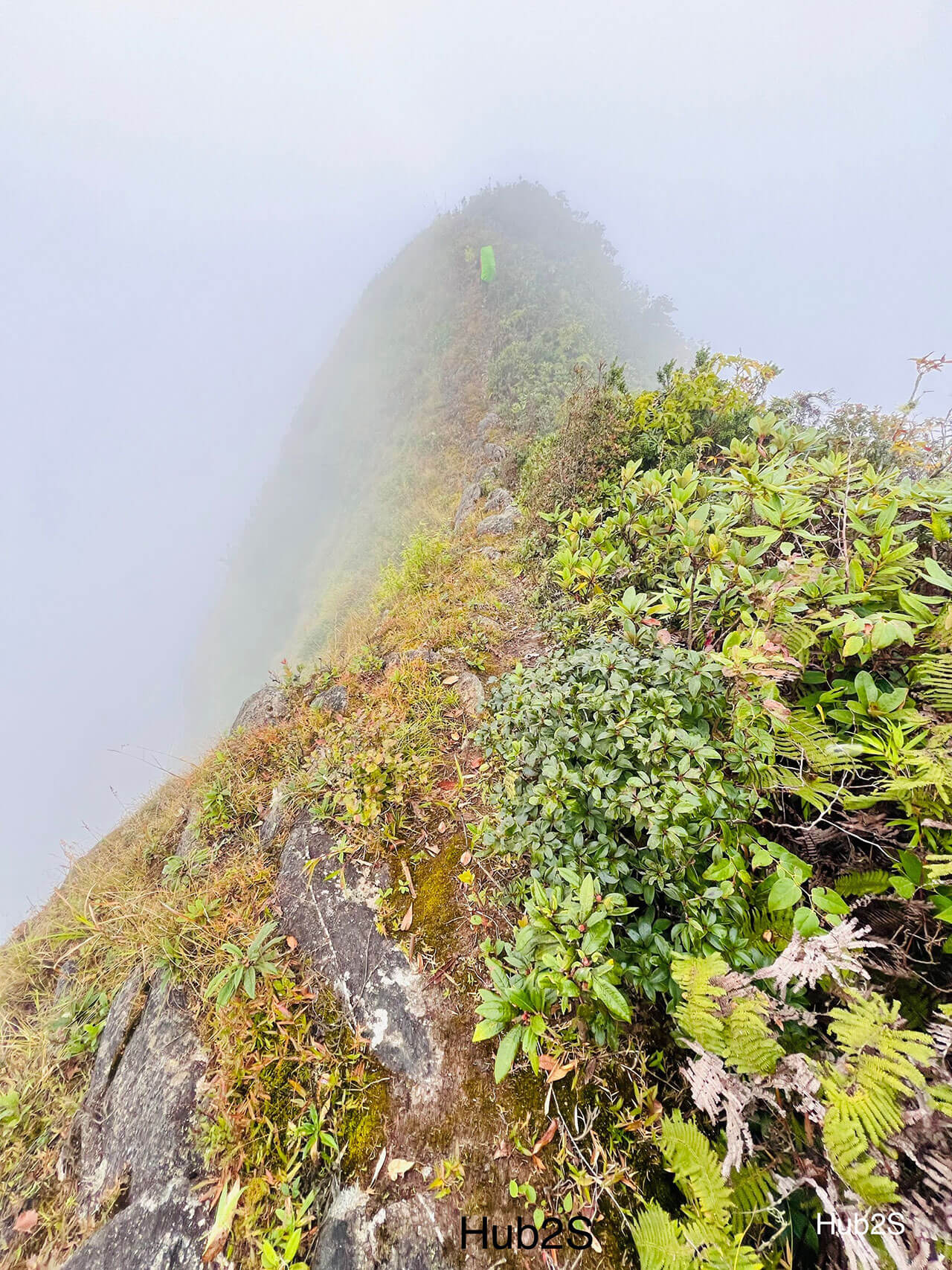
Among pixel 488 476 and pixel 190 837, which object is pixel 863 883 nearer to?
pixel 190 837

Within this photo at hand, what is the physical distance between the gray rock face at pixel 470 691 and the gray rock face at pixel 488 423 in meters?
14.6

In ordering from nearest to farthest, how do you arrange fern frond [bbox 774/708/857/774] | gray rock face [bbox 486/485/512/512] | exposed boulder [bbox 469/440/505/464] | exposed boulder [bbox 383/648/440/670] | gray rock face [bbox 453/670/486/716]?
fern frond [bbox 774/708/857/774] < gray rock face [bbox 453/670/486/716] < exposed boulder [bbox 383/648/440/670] < gray rock face [bbox 486/485/512/512] < exposed boulder [bbox 469/440/505/464]

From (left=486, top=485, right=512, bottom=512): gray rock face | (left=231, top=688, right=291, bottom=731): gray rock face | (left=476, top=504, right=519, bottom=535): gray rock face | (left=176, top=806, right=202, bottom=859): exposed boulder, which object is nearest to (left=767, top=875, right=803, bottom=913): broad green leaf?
(left=176, top=806, right=202, bottom=859): exposed boulder

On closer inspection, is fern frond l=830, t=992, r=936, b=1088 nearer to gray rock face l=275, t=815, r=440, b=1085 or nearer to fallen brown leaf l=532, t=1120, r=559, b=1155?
fallen brown leaf l=532, t=1120, r=559, b=1155

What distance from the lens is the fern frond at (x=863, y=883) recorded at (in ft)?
5.34

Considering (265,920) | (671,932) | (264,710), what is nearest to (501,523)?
(264,710)

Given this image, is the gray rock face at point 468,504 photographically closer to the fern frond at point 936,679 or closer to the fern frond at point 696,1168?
the fern frond at point 936,679

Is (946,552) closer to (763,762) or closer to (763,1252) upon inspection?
(763,762)

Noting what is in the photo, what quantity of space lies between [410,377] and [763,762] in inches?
1186

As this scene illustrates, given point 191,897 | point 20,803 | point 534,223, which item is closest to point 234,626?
point 20,803

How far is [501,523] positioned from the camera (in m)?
8.01

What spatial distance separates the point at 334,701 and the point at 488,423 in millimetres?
15260

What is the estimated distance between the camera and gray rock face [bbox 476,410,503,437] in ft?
55.2

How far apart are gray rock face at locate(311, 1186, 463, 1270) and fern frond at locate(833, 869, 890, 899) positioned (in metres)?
2.16
